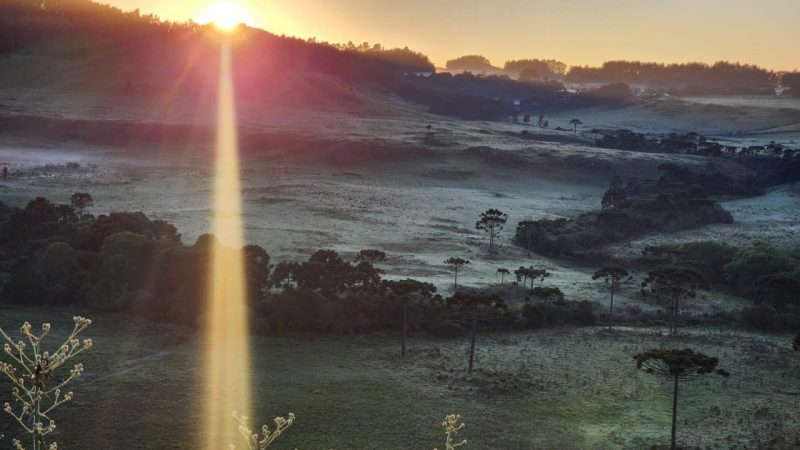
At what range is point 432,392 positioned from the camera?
36.5 m

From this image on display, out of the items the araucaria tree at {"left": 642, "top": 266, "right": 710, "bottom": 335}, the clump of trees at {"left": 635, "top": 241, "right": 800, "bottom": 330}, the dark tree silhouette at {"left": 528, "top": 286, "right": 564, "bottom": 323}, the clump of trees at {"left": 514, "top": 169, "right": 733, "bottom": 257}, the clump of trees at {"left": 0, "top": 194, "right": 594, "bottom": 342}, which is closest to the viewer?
the clump of trees at {"left": 0, "top": 194, "right": 594, "bottom": 342}

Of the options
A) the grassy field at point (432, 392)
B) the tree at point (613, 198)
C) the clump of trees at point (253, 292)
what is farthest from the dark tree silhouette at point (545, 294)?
the tree at point (613, 198)

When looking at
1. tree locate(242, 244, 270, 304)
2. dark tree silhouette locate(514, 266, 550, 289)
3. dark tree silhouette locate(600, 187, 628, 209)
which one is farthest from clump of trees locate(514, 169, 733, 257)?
tree locate(242, 244, 270, 304)

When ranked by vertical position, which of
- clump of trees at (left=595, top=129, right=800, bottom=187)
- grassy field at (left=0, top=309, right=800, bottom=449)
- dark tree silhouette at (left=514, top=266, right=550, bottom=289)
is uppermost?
clump of trees at (left=595, top=129, right=800, bottom=187)

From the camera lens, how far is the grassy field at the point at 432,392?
99.4 feet

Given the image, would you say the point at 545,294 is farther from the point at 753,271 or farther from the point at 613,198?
the point at 613,198

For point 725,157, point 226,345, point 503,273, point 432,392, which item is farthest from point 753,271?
point 725,157

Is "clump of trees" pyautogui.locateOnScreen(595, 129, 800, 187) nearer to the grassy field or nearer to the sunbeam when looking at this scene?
the grassy field

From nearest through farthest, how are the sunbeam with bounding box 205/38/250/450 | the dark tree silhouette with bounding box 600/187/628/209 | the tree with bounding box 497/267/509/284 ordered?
the sunbeam with bounding box 205/38/250/450 < the tree with bounding box 497/267/509/284 < the dark tree silhouette with bounding box 600/187/628/209

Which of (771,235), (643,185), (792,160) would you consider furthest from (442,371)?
(792,160)

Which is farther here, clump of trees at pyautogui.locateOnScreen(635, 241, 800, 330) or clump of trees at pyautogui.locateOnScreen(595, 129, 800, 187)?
clump of trees at pyautogui.locateOnScreen(595, 129, 800, 187)

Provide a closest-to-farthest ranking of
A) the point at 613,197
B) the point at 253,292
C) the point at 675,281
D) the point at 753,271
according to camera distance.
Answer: the point at 253,292
the point at 675,281
the point at 753,271
the point at 613,197

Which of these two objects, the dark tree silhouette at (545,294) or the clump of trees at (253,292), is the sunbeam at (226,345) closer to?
the clump of trees at (253,292)

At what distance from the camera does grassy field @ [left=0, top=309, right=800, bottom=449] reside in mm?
30286
